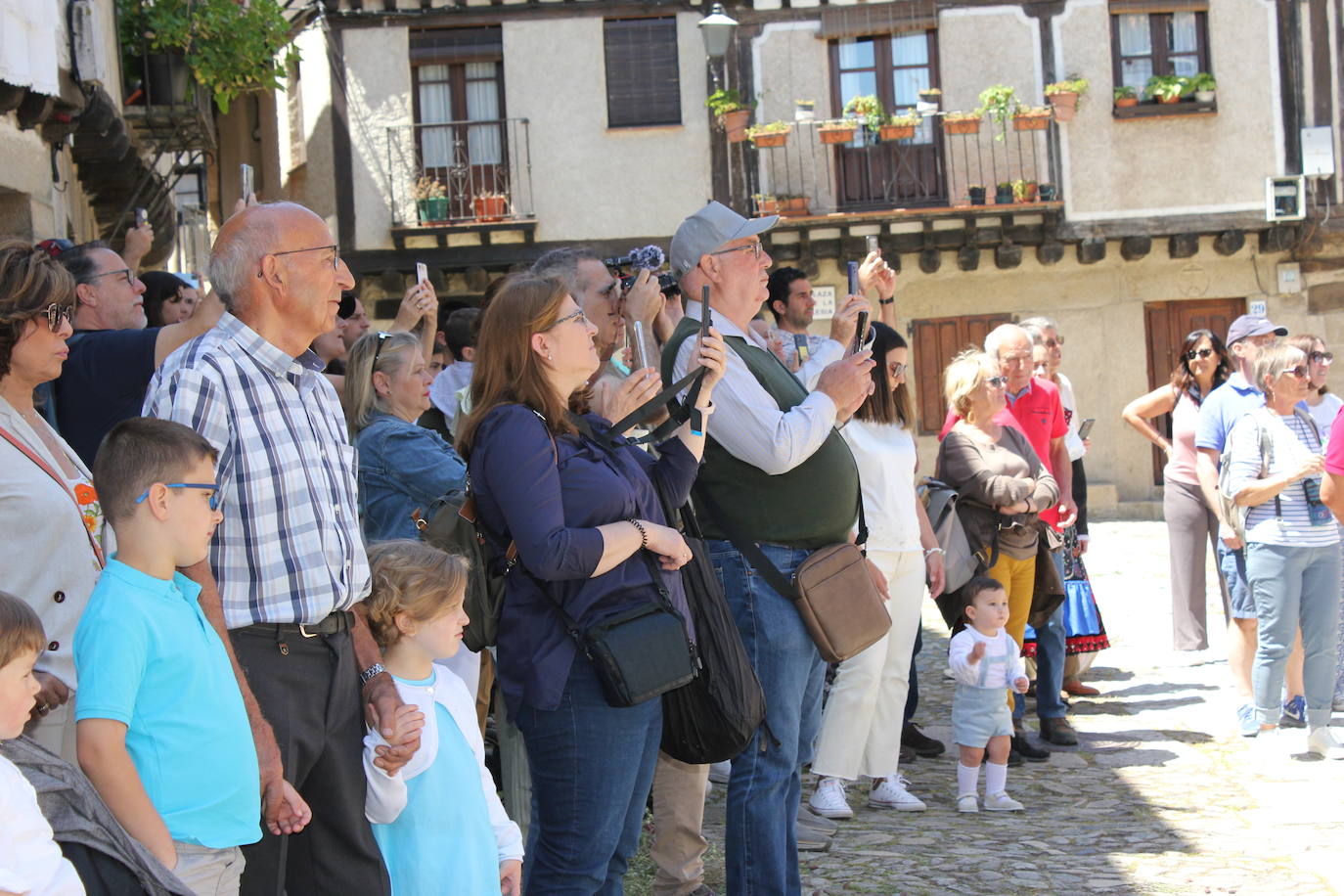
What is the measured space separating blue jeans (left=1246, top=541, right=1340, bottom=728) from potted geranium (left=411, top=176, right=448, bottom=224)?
13278mm

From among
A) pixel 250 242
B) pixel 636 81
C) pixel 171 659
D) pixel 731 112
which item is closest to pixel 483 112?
pixel 636 81

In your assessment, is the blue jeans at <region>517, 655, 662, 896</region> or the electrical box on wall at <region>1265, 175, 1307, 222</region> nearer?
the blue jeans at <region>517, 655, 662, 896</region>

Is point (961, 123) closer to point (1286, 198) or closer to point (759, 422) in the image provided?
point (1286, 198)

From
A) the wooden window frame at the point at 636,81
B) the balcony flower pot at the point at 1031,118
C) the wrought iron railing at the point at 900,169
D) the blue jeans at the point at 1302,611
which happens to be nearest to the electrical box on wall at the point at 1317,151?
the wrought iron railing at the point at 900,169

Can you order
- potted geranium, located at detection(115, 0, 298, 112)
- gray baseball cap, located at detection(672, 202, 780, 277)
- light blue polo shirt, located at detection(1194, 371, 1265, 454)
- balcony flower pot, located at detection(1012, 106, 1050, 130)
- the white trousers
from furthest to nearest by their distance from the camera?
balcony flower pot, located at detection(1012, 106, 1050, 130), potted geranium, located at detection(115, 0, 298, 112), light blue polo shirt, located at detection(1194, 371, 1265, 454), the white trousers, gray baseball cap, located at detection(672, 202, 780, 277)

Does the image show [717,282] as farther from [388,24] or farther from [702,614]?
[388,24]

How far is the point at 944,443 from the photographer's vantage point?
6.93 metres

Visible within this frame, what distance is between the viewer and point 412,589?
323cm

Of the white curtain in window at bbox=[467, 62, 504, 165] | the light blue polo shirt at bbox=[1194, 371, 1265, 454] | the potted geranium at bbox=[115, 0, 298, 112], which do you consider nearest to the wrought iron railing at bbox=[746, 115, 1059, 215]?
the white curtain in window at bbox=[467, 62, 504, 165]

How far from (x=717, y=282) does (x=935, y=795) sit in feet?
9.05

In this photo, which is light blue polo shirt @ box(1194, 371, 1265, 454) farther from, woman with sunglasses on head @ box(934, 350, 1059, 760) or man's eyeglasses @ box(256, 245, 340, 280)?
man's eyeglasses @ box(256, 245, 340, 280)

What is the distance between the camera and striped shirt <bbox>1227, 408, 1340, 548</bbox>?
656 cm

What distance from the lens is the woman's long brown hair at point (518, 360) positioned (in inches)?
137

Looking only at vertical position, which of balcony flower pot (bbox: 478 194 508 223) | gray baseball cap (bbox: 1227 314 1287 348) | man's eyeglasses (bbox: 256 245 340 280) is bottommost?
gray baseball cap (bbox: 1227 314 1287 348)
